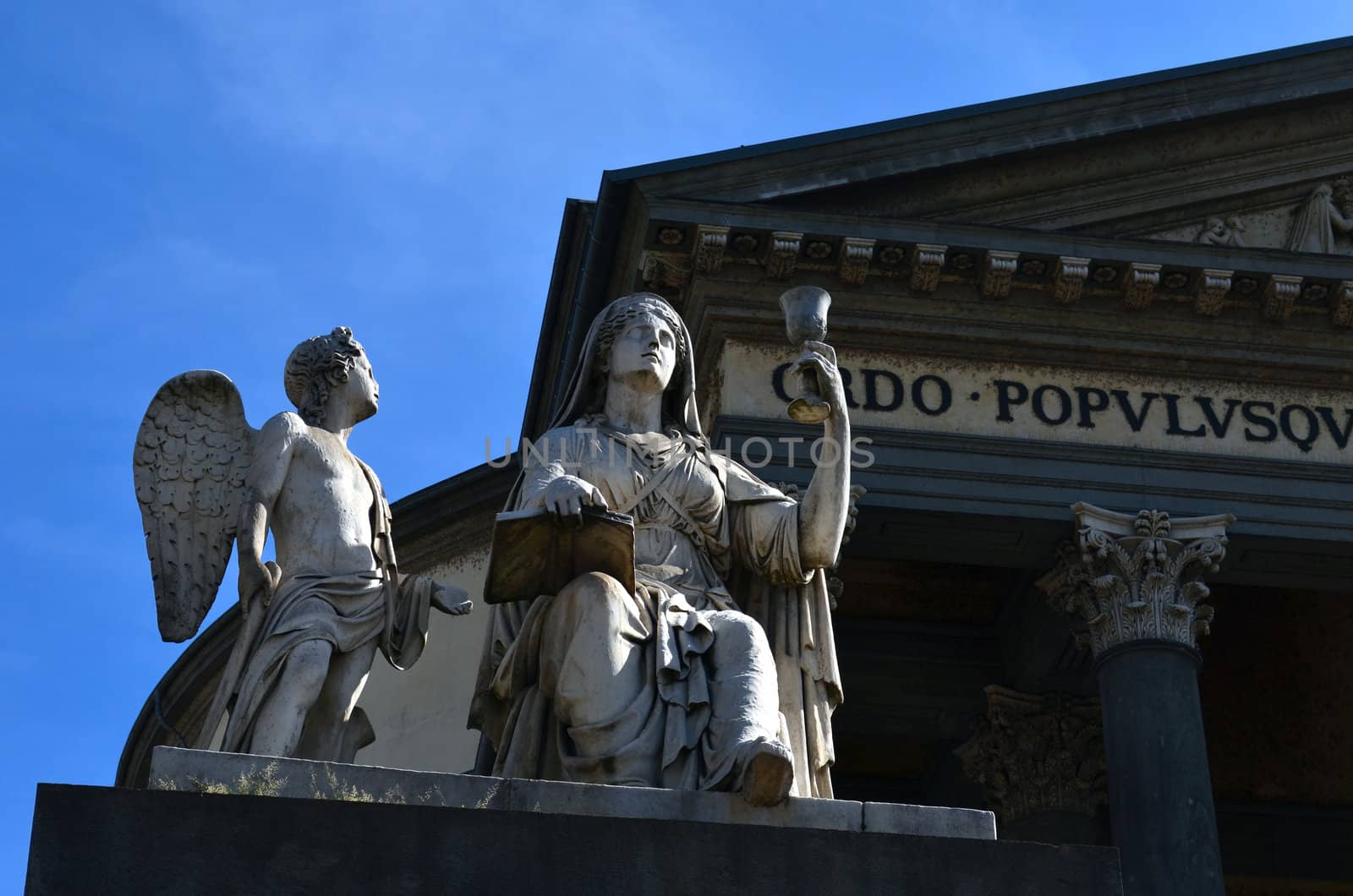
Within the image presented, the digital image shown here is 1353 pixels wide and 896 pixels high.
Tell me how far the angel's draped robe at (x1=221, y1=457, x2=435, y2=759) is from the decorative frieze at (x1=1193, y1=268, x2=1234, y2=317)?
35.1 feet

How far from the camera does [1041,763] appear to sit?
19094 mm

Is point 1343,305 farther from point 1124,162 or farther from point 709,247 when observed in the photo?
point 709,247

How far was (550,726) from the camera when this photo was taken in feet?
28.1

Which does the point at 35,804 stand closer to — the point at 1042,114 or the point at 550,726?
the point at 550,726

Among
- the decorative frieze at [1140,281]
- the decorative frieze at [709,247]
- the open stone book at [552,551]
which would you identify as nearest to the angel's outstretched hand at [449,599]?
the open stone book at [552,551]

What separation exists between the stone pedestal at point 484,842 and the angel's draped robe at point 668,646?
0.44 meters

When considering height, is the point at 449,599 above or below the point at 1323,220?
below

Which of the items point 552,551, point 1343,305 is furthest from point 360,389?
point 1343,305

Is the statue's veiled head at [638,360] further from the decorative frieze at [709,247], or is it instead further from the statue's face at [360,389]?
the decorative frieze at [709,247]

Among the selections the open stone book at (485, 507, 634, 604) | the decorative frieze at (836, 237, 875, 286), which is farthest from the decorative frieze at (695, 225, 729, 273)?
the open stone book at (485, 507, 634, 604)

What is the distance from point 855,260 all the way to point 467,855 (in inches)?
454

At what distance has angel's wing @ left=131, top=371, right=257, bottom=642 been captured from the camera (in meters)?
9.81

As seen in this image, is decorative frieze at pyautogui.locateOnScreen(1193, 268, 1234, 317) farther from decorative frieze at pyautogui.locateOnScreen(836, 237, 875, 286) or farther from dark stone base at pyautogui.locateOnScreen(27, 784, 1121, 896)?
dark stone base at pyautogui.locateOnScreen(27, 784, 1121, 896)

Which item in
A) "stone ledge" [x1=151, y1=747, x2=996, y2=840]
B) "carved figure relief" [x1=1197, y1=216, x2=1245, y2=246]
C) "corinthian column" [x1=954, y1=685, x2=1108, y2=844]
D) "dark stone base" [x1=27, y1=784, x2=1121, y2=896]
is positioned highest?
"carved figure relief" [x1=1197, y1=216, x2=1245, y2=246]
